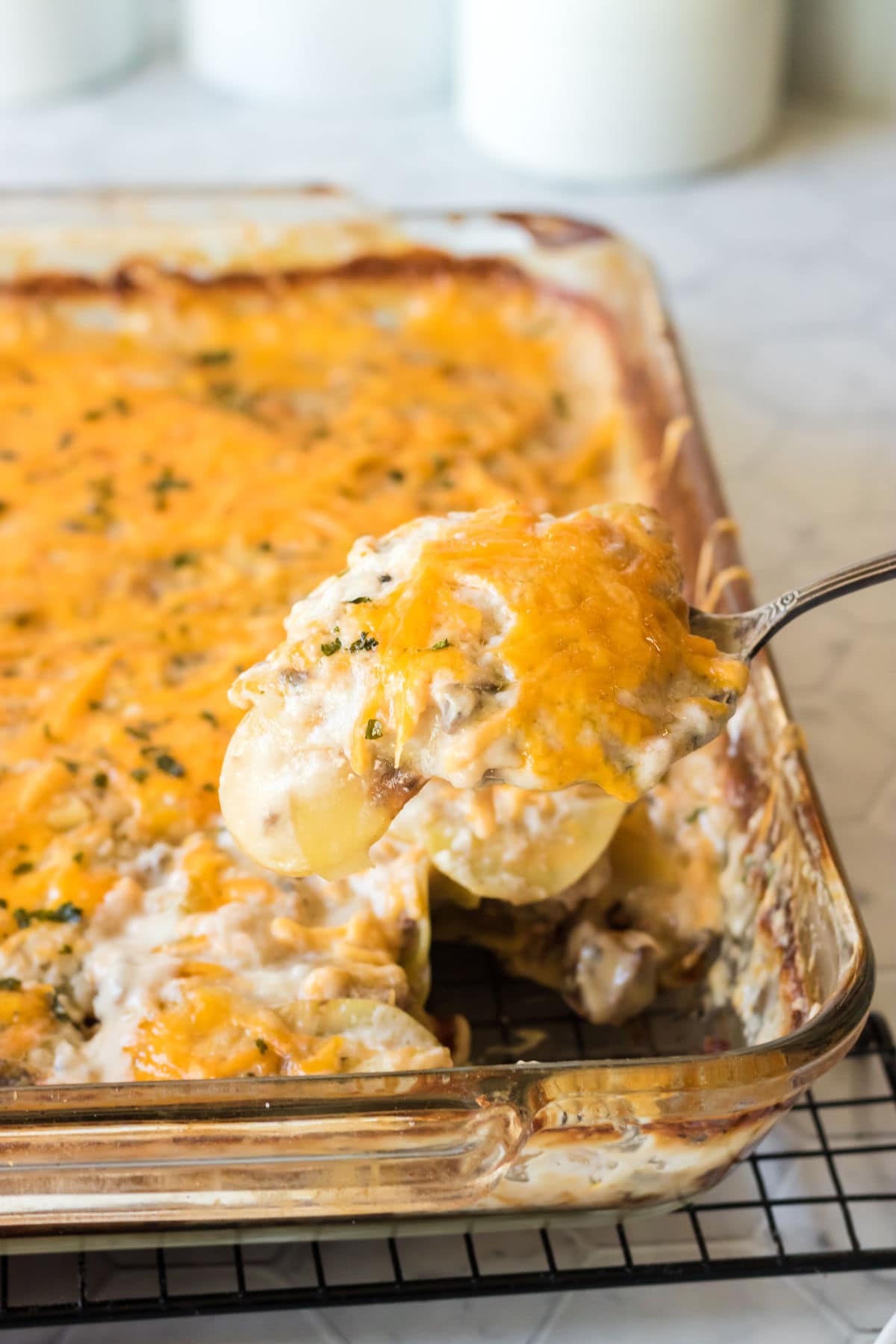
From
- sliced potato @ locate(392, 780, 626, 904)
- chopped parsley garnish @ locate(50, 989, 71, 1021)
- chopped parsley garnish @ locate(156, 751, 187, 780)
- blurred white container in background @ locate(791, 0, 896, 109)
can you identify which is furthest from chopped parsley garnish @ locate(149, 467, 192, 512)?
blurred white container in background @ locate(791, 0, 896, 109)

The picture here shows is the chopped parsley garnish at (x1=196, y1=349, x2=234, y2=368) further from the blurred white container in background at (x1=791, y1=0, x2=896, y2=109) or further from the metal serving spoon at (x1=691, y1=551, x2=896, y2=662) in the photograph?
the blurred white container in background at (x1=791, y1=0, x2=896, y2=109)

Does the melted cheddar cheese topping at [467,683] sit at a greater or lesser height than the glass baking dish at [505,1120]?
greater

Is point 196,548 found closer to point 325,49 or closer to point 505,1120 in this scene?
point 505,1120

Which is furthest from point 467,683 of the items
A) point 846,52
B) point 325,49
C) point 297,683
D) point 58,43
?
point 846,52

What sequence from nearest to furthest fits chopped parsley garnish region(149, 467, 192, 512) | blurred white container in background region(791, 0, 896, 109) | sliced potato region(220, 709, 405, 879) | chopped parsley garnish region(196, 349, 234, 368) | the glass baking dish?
the glass baking dish, sliced potato region(220, 709, 405, 879), chopped parsley garnish region(149, 467, 192, 512), chopped parsley garnish region(196, 349, 234, 368), blurred white container in background region(791, 0, 896, 109)

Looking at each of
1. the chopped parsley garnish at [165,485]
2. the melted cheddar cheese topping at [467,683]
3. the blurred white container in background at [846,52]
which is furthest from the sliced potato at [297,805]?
the blurred white container in background at [846,52]

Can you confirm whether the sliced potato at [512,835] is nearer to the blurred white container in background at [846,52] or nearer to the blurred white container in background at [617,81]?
the blurred white container in background at [617,81]
